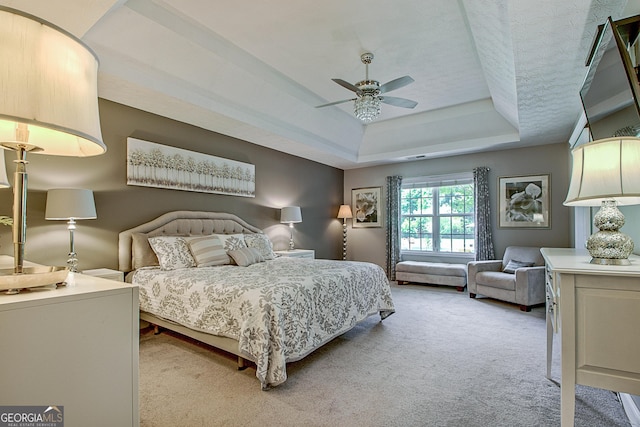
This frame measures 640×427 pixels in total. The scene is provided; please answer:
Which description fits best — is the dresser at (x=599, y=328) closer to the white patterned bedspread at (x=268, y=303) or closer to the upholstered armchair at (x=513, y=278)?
the white patterned bedspread at (x=268, y=303)

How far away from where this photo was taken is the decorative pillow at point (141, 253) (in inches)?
139

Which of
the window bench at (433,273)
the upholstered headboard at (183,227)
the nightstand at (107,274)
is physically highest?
the upholstered headboard at (183,227)

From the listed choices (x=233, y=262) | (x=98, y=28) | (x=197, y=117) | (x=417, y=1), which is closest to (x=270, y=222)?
(x=233, y=262)

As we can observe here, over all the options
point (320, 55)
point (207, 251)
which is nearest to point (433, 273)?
point (207, 251)

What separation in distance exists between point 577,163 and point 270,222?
14.6 feet

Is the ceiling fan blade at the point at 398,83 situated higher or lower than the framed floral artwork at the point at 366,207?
higher

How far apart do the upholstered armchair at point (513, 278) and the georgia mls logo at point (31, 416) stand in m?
5.00

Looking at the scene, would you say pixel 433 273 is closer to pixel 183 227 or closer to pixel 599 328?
pixel 183 227

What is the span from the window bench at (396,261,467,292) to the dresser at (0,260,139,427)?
5491 mm

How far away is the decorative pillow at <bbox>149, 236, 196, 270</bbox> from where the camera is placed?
3.44m

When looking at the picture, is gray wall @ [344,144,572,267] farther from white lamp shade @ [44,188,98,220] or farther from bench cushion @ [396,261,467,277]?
white lamp shade @ [44,188,98,220]

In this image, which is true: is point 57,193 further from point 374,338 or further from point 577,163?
point 577,163

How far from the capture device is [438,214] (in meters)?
6.61

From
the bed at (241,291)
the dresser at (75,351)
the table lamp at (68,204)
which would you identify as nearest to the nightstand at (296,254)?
the bed at (241,291)
